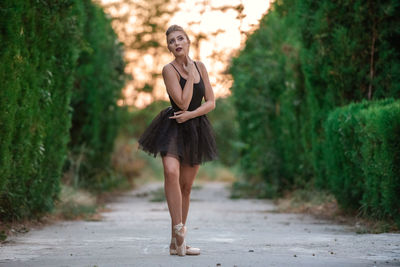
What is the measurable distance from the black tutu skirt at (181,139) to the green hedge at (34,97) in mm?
1968

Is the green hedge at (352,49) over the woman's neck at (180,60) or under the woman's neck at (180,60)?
over

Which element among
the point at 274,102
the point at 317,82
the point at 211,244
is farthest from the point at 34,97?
the point at 274,102

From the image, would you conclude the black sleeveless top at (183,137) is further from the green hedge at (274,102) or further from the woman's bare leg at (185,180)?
the green hedge at (274,102)

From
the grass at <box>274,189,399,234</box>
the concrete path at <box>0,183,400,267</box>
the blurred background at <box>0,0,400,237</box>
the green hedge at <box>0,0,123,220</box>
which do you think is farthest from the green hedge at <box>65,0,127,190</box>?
the concrete path at <box>0,183,400,267</box>

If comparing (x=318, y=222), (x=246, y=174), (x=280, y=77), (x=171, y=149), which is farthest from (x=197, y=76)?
(x=246, y=174)

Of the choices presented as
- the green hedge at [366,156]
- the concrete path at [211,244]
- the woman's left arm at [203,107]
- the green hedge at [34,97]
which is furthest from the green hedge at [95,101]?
the woman's left arm at [203,107]

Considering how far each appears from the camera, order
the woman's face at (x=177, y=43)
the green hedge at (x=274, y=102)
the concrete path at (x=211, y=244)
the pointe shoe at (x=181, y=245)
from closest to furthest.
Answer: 1. the concrete path at (x=211, y=244)
2. the pointe shoe at (x=181, y=245)
3. the woman's face at (x=177, y=43)
4. the green hedge at (x=274, y=102)

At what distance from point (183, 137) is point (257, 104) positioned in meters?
11.8

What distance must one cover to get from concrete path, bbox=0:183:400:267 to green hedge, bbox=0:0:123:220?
612 mm

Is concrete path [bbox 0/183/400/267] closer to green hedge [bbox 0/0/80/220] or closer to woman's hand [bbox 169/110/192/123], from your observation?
green hedge [bbox 0/0/80/220]

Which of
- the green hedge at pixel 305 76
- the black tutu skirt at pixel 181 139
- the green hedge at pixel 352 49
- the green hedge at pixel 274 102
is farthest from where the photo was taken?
the green hedge at pixel 274 102

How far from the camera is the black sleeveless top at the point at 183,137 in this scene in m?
6.16

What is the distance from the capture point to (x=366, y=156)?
8.65m

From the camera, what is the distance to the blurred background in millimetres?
8141
